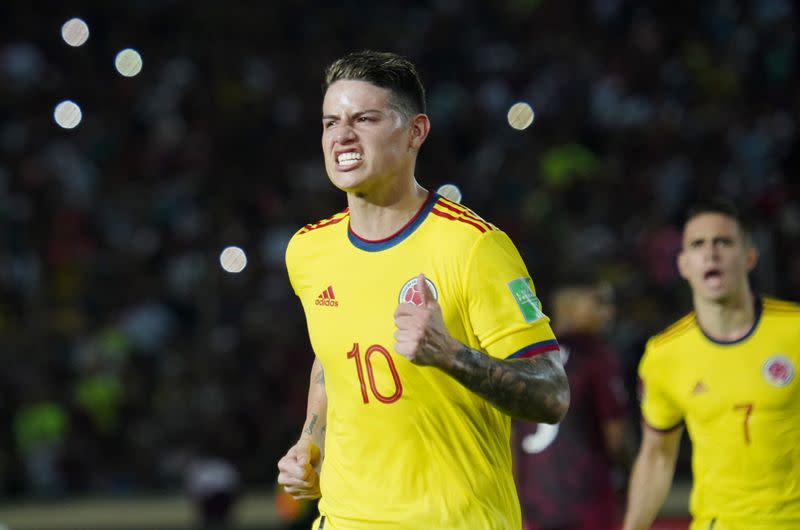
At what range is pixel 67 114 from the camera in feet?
42.9

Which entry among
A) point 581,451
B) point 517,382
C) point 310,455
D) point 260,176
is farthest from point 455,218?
point 260,176

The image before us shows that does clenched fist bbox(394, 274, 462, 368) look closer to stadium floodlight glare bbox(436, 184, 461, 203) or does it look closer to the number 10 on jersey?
the number 10 on jersey

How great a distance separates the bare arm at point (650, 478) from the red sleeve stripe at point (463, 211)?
7.13 ft

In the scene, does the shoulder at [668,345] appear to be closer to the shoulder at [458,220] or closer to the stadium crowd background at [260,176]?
the shoulder at [458,220]

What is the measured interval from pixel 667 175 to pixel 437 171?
7.71ft

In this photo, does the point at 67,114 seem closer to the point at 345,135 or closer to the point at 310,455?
the point at 310,455

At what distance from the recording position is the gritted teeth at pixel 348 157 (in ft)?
11.8

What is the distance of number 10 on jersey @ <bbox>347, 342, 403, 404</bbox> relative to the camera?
355 centimetres

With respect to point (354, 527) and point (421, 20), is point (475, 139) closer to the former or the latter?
point (421, 20)

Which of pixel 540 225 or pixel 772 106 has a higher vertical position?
pixel 772 106

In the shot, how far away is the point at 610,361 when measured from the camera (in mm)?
6762

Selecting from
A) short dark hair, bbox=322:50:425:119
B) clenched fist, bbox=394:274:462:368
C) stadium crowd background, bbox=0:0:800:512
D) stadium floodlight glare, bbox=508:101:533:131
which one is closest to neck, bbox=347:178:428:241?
short dark hair, bbox=322:50:425:119

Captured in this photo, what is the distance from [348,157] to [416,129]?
0.24 metres

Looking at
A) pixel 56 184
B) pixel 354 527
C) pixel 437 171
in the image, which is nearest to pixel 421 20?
pixel 437 171
